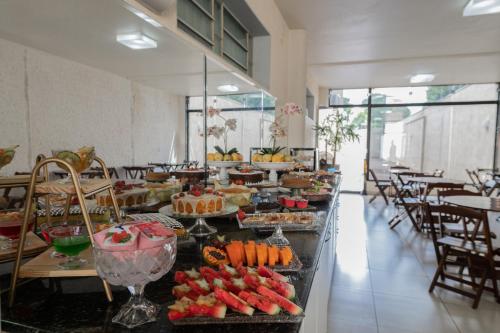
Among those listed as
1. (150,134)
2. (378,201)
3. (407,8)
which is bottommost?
(378,201)

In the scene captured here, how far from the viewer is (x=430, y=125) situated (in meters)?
8.35

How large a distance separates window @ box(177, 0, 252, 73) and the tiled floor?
2341 mm

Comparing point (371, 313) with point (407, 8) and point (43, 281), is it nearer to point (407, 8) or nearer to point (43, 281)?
point (43, 281)

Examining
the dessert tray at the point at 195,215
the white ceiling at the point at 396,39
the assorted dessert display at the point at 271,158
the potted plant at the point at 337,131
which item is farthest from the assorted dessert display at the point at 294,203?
the potted plant at the point at 337,131

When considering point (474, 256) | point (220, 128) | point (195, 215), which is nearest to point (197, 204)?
point (195, 215)

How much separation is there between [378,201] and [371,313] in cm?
551

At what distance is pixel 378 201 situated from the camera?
7.50 metres

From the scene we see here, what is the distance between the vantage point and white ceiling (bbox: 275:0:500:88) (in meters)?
4.18

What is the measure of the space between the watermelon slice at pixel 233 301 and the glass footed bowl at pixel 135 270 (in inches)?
5.2

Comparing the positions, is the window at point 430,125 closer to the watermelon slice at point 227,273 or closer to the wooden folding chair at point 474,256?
the wooden folding chair at point 474,256

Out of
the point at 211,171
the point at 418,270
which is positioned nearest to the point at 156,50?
the point at 211,171

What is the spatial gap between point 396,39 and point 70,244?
225 inches

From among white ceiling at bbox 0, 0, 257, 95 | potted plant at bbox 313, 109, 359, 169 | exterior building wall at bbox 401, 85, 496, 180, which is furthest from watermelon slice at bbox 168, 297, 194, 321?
exterior building wall at bbox 401, 85, 496, 180

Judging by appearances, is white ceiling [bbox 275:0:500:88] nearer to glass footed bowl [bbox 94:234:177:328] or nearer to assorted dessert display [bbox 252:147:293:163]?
assorted dessert display [bbox 252:147:293:163]
